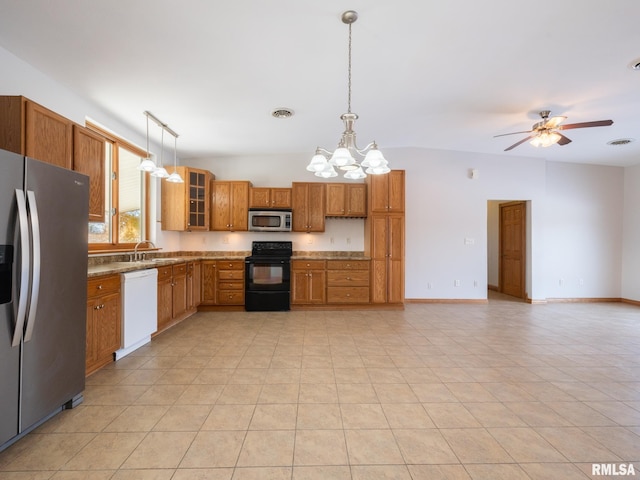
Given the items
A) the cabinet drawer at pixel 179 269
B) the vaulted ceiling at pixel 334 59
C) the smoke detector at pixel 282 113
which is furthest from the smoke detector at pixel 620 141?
the cabinet drawer at pixel 179 269

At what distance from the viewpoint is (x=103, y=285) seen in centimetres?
258

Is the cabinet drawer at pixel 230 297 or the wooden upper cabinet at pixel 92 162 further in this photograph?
the cabinet drawer at pixel 230 297

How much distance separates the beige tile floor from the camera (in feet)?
5.02

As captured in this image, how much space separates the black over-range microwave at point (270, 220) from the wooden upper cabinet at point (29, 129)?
2904mm

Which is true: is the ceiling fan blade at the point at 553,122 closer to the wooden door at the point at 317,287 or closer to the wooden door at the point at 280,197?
the wooden door at the point at 317,287

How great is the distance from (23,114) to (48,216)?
3.09 ft

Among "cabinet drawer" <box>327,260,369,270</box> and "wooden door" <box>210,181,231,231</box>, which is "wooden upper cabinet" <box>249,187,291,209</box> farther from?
"cabinet drawer" <box>327,260,369,270</box>

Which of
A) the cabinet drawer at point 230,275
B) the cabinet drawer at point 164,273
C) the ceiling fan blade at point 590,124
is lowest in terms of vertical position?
the cabinet drawer at point 230,275

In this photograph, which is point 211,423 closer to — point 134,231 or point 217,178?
point 134,231

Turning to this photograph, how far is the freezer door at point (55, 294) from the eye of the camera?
1684 millimetres

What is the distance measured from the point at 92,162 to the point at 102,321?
1.49 meters

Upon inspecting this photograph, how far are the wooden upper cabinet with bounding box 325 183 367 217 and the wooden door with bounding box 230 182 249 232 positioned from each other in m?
1.45

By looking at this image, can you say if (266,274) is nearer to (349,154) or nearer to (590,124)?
(349,154)

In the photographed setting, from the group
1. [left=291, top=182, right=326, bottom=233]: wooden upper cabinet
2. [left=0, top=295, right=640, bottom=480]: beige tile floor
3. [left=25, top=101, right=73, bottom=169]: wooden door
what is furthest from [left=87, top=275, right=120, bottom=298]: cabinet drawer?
[left=291, top=182, right=326, bottom=233]: wooden upper cabinet
